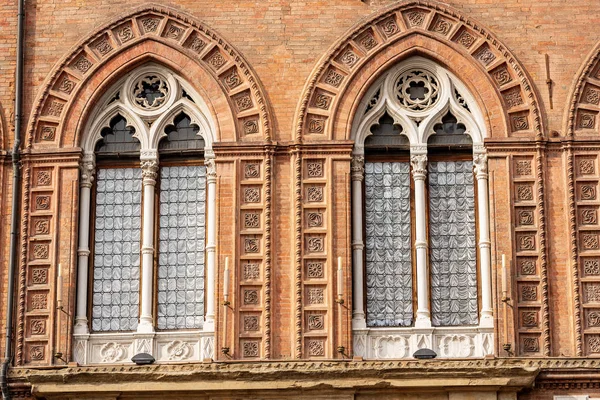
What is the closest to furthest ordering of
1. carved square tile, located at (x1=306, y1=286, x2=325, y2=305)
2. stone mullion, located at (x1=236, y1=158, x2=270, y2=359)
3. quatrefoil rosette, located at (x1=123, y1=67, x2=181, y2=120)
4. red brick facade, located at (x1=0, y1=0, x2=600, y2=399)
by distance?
red brick facade, located at (x1=0, y1=0, x2=600, y2=399) < stone mullion, located at (x1=236, y1=158, x2=270, y2=359) < carved square tile, located at (x1=306, y1=286, x2=325, y2=305) < quatrefoil rosette, located at (x1=123, y1=67, x2=181, y2=120)

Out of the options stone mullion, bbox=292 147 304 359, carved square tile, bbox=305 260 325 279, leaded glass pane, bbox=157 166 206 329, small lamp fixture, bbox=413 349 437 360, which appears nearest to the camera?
small lamp fixture, bbox=413 349 437 360

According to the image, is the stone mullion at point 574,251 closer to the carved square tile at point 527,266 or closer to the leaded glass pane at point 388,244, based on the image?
the carved square tile at point 527,266

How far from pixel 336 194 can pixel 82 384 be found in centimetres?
539

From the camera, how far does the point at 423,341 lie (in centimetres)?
2669

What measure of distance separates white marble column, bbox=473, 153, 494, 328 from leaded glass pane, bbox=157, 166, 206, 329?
190 inches

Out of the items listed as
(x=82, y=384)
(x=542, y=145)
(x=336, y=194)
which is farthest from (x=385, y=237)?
(x=82, y=384)

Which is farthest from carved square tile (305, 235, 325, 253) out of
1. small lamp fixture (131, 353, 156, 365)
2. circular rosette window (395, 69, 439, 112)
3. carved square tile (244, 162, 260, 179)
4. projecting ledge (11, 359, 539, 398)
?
small lamp fixture (131, 353, 156, 365)

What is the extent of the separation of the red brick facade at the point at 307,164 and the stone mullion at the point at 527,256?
25mm

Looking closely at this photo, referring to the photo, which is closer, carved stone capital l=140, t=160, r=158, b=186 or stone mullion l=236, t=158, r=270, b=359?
stone mullion l=236, t=158, r=270, b=359

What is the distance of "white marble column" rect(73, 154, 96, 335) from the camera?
27.1 meters

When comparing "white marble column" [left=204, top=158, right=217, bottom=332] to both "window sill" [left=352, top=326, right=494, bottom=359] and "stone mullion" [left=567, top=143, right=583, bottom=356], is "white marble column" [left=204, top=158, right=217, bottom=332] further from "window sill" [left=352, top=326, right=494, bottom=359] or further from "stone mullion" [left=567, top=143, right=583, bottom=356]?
"stone mullion" [left=567, top=143, right=583, bottom=356]

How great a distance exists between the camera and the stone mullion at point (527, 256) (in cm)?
2647

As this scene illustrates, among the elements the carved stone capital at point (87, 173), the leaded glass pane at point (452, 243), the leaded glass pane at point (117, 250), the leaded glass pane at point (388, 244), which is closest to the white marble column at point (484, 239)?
the leaded glass pane at point (452, 243)

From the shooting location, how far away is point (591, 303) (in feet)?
87.2
